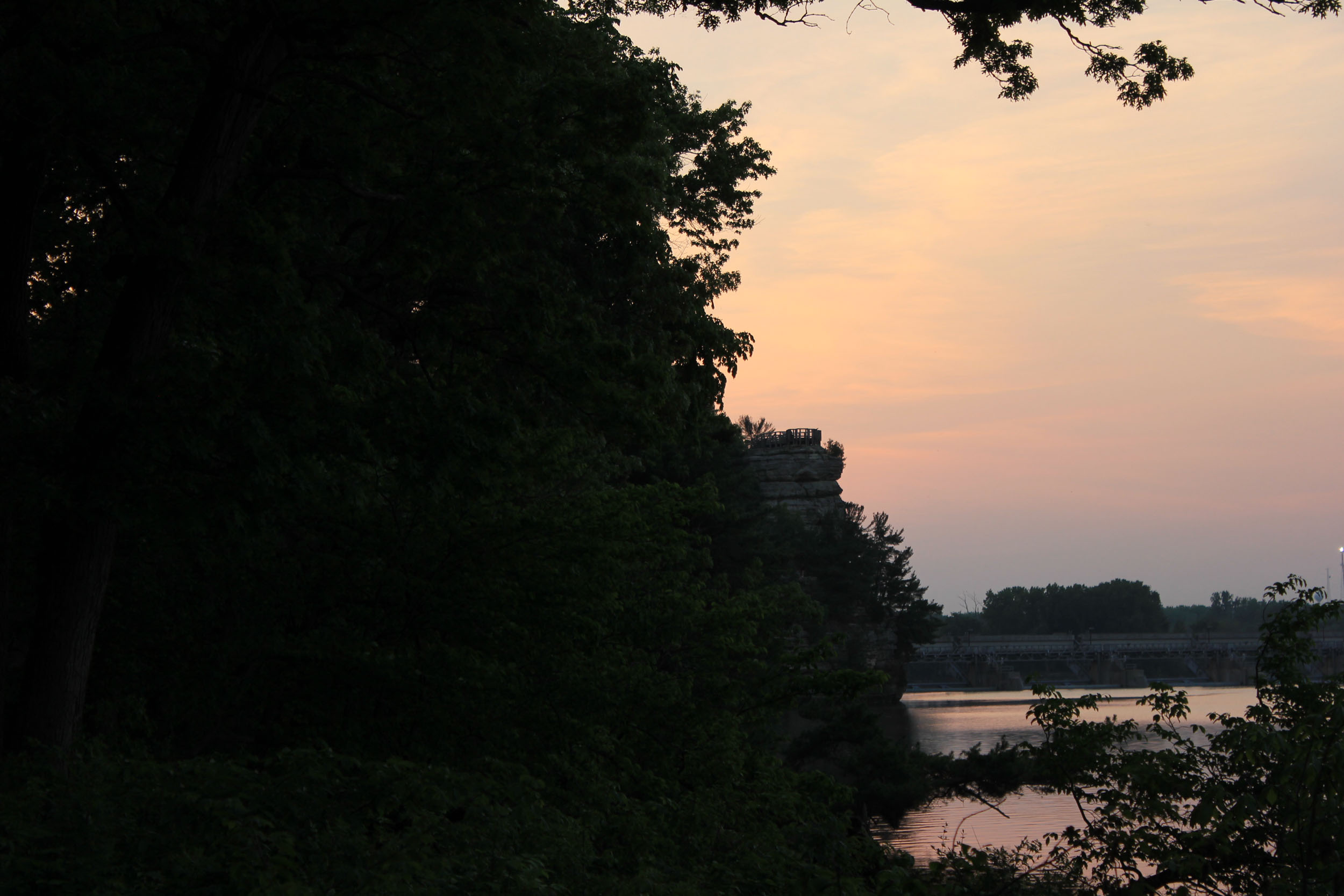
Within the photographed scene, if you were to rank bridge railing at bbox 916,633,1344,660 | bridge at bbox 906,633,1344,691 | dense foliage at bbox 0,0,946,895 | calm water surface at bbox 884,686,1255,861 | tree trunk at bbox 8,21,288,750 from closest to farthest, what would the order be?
dense foliage at bbox 0,0,946,895
tree trunk at bbox 8,21,288,750
calm water surface at bbox 884,686,1255,861
bridge at bbox 906,633,1344,691
bridge railing at bbox 916,633,1344,660

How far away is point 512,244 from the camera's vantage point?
11.4 metres

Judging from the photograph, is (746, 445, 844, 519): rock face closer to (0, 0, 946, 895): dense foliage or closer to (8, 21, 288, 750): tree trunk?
(0, 0, 946, 895): dense foliage

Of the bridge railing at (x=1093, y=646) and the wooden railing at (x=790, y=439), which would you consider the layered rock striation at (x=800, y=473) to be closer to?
the wooden railing at (x=790, y=439)

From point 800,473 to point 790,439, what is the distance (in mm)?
4353

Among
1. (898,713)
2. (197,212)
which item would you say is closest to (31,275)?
(197,212)

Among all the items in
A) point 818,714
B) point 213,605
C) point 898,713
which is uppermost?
point 213,605

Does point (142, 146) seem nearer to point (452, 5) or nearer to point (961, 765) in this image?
point (452, 5)

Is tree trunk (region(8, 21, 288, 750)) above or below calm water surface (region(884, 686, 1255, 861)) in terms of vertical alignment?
above

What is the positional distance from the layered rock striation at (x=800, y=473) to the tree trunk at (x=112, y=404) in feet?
273

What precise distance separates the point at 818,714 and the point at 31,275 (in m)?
17.6

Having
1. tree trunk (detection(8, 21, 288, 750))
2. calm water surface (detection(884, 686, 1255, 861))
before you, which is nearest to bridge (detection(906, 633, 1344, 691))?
calm water surface (detection(884, 686, 1255, 861))

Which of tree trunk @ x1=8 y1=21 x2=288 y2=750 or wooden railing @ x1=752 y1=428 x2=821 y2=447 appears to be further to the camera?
wooden railing @ x1=752 y1=428 x2=821 y2=447

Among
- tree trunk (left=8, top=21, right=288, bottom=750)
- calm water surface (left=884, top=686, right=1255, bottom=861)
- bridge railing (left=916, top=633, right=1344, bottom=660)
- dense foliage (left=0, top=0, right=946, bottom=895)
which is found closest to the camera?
dense foliage (left=0, top=0, right=946, bottom=895)

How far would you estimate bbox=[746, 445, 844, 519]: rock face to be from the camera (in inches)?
3698
